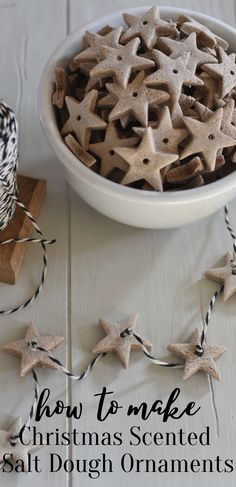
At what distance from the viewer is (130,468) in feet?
1.90

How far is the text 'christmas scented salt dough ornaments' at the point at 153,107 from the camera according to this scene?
1.94ft

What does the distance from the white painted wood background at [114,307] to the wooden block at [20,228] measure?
0.01 metres

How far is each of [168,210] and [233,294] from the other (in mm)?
118

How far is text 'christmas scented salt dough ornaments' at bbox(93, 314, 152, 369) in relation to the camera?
0.62 metres

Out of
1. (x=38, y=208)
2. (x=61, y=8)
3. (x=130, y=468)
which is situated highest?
(x=61, y=8)

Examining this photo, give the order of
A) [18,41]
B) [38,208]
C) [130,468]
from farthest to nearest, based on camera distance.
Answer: [18,41]
[38,208]
[130,468]

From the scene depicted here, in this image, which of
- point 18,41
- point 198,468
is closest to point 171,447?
point 198,468

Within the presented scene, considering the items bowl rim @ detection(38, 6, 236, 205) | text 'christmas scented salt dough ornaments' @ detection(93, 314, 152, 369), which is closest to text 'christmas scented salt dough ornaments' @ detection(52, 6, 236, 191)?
bowl rim @ detection(38, 6, 236, 205)

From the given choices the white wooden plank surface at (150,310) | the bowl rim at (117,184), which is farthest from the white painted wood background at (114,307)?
the bowl rim at (117,184)

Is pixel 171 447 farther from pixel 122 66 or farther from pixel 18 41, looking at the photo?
pixel 18 41

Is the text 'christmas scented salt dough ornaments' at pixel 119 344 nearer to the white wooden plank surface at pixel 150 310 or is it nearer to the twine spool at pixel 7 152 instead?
the white wooden plank surface at pixel 150 310

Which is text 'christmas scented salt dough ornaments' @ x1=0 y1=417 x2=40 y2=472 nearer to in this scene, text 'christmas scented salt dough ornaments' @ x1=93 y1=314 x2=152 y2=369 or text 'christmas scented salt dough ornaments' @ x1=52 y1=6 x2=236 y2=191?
text 'christmas scented salt dough ornaments' @ x1=93 y1=314 x2=152 y2=369

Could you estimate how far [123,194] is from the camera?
1.92ft

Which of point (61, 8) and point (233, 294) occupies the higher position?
point (61, 8)
